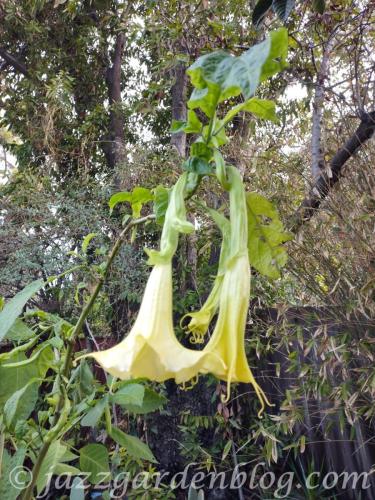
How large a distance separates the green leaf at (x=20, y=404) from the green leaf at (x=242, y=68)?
380mm

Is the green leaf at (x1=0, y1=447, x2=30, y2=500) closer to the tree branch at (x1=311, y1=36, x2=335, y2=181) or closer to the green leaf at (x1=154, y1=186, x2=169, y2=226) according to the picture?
the green leaf at (x1=154, y1=186, x2=169, y2=226)

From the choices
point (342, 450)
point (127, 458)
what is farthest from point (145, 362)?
point (342, 450)

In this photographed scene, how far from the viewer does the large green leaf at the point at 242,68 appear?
315 millimetres

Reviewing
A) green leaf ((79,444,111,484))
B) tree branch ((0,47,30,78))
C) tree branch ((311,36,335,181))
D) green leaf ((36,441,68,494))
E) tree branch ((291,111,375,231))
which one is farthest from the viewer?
tree branch ((0,47,30,78))

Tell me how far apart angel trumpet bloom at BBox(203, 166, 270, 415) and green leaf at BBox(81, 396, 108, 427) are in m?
0.29

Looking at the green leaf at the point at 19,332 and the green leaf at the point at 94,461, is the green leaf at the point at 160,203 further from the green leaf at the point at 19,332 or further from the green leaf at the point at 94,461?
A: the green leaf at the point at 94,461

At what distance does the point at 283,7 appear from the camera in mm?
819

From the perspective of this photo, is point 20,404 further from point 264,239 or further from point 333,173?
point 333,173

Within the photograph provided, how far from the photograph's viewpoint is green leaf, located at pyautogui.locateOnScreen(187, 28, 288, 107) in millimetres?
315

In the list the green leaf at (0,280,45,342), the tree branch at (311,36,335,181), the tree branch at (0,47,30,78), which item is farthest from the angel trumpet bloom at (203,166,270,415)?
the tree branch at (0,47,30,78)

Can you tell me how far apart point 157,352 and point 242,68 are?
20 cm

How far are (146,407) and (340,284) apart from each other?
46.3 inches

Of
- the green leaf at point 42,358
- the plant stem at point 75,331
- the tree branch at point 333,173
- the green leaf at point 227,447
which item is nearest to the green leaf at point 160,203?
the plant stem at point 75,331

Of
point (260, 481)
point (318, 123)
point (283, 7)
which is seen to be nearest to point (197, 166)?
point (283, 7)
